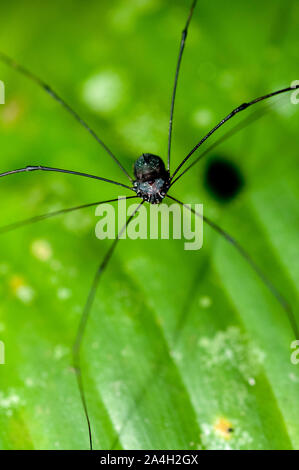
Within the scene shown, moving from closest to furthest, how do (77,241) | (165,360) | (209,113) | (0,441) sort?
1. (0,441)
2. (165,360)
3. (77,241)
4. (209,113)

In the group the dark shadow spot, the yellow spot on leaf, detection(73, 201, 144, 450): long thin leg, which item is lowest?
the yellow spot on leaf

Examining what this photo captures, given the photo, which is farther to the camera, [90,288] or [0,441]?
[90,288]

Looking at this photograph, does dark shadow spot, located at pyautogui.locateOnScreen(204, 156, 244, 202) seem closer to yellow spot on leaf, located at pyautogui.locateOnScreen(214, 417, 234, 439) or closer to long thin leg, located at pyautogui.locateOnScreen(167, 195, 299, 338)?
long thin leg, located at pyautogui.locateOnScreen(167, 195, 299, 338)

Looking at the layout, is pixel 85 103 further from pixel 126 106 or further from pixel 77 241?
pixel 77 241

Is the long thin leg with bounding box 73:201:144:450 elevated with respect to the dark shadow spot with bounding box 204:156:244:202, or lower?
lower

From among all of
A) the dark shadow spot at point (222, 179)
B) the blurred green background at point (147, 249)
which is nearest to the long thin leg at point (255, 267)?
the blurred green background at point (147, 249)

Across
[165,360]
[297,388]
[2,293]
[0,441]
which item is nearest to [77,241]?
[2,293]

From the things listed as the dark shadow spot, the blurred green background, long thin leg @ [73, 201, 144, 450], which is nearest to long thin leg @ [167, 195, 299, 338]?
the blurred green background

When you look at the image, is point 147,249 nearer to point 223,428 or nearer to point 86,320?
point 86,320
